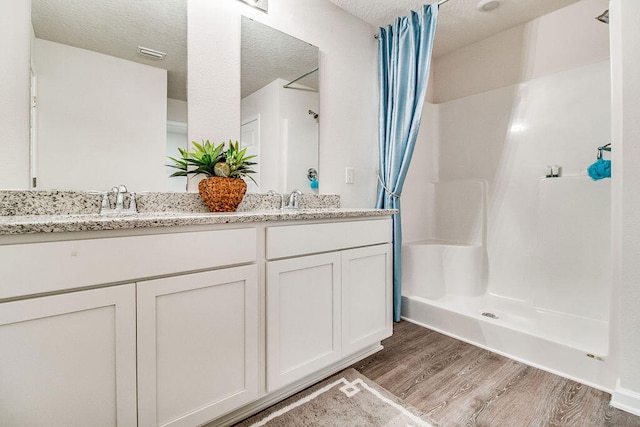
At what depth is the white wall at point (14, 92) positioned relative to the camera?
112 centimetres

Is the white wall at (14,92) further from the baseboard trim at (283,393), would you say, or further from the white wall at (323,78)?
the baseboard trim at (283,393)

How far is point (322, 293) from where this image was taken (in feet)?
4.58

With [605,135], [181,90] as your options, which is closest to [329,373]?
[181,90]

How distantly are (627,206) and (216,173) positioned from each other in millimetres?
1936

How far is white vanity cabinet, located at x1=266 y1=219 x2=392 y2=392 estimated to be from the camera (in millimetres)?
1238

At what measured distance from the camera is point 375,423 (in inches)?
47.9

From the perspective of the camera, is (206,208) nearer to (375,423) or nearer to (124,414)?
(124,414)

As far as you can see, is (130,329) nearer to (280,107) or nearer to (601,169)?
(280,107)

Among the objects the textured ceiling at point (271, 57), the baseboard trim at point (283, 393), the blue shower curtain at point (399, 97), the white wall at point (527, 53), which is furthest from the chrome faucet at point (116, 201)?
the white wall at point (527, 53)

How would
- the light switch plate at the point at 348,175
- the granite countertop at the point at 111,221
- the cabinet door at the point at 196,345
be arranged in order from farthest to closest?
1. the light switch plate at the point at 348,175
2. the cabinet door at the point at 196,345
3. the granite countertop at the point at 111,221

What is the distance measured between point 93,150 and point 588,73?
3040mm

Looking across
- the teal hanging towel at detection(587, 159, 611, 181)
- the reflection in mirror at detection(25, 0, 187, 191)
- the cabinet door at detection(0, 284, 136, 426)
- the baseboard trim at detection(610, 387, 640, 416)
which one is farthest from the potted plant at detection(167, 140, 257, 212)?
the teal hanging towel at detection(587, 159, 611, 181)

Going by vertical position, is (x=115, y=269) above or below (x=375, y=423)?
above

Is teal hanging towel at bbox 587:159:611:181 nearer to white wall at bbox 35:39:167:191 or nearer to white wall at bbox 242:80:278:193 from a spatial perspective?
white wall at bbox 242:80:278:193
